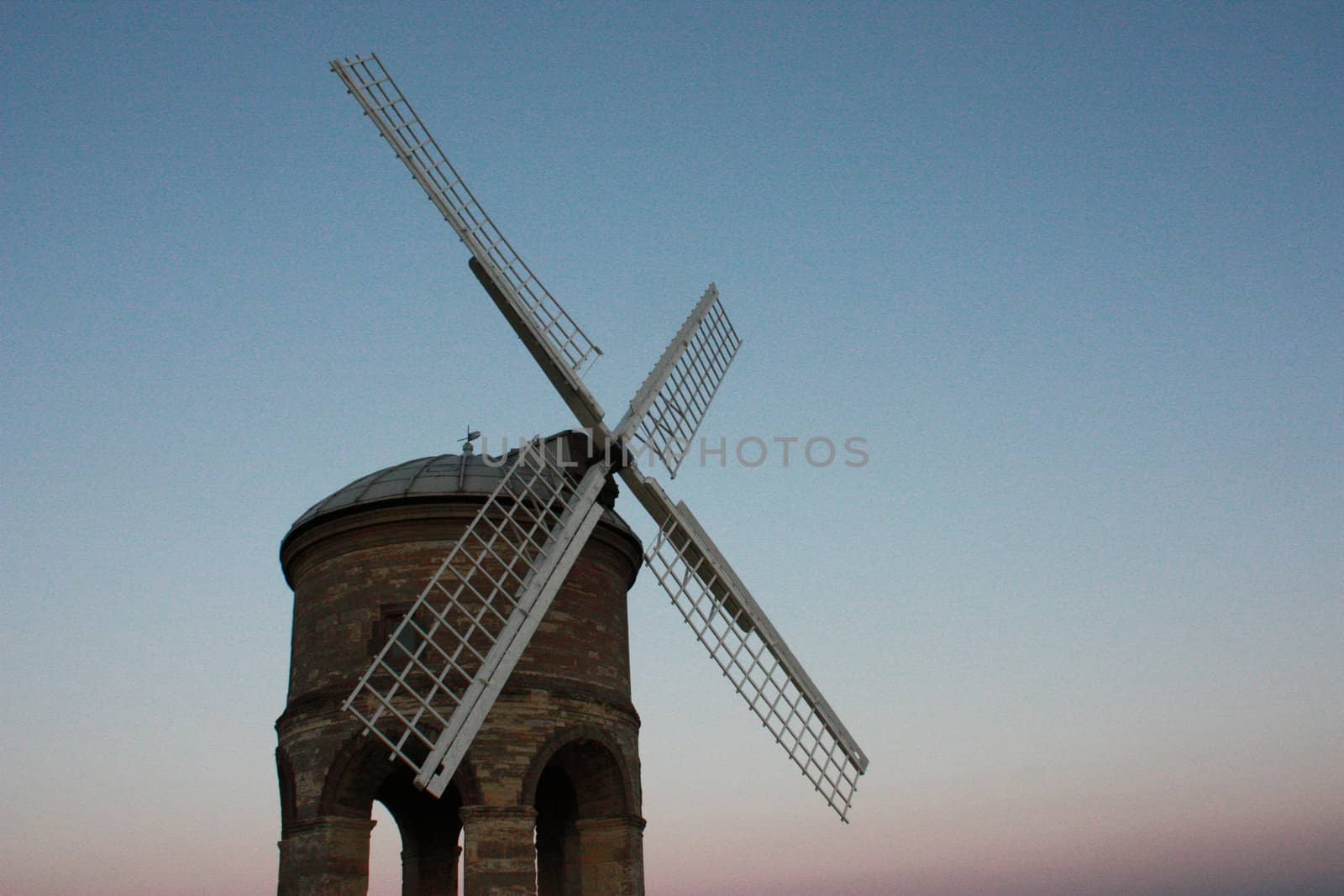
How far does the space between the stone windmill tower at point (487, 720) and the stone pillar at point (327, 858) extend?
0.07 feet

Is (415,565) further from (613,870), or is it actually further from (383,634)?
(613,870)

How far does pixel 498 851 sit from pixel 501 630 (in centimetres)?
277

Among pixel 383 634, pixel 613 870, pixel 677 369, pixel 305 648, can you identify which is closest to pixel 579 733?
pixel 613 870

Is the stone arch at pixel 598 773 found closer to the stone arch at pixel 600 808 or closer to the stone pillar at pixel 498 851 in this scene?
the stone arch at pixel 600 808

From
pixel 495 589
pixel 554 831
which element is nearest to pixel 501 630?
pixel 495 589

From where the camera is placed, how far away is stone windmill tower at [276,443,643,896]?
15.3 meters

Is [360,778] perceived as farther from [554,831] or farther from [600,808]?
[554,831]

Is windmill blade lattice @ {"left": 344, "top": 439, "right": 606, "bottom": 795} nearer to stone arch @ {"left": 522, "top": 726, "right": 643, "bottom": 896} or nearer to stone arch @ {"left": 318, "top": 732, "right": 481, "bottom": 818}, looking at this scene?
stone arch @ {"left": 318, "top": 732, "right": 481, "bottom": 818}

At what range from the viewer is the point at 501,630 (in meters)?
15.2

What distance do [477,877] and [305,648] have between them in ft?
13.4

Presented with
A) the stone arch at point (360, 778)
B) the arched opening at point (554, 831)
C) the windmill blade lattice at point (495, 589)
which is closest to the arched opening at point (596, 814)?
the arched opening at point (554, 831)

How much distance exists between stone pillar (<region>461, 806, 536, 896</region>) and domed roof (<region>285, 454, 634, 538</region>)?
14.0ft

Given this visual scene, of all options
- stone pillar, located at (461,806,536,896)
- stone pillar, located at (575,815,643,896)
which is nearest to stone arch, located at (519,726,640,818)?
stone pillar, located at (575,815,643,896)

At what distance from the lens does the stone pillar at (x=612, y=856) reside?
53.6ft
